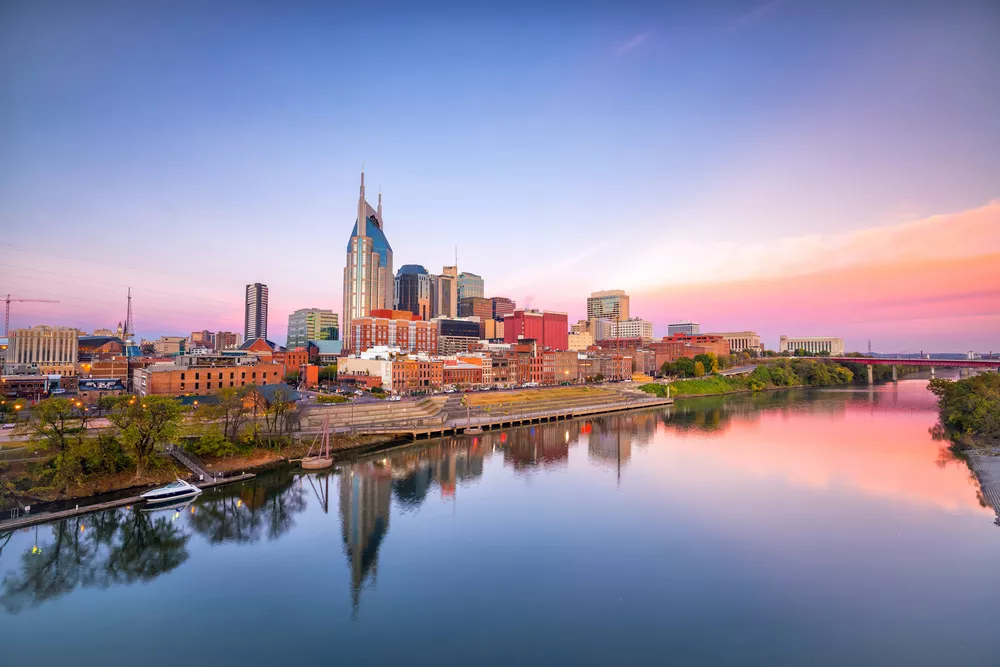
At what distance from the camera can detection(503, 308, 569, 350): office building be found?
564 feet

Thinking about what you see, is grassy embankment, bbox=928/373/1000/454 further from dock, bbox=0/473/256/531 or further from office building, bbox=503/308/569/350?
office building, bbox=503/308/569/350

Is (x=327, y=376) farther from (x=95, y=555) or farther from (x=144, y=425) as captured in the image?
(x=95, y=555)

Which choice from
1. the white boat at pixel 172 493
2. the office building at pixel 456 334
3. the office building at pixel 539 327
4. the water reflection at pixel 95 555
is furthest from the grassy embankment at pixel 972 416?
the office building at pixel 456 334

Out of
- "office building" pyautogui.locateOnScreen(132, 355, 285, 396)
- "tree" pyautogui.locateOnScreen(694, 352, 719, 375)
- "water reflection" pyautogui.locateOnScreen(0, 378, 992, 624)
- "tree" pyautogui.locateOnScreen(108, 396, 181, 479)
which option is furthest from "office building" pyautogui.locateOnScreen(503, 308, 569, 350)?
"tree" pyautogui.locateOnScreen(108, 396, 181, 479)

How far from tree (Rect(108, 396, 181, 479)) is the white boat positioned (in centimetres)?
289

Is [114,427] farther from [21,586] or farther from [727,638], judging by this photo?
[727,638]

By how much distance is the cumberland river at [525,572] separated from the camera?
61.1 feet

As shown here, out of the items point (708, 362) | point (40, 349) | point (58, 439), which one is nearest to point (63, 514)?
point (58, 439)

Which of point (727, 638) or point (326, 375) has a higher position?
point (326, 375)

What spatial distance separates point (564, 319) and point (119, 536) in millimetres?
161369

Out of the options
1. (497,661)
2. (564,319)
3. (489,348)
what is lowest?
(497,661)

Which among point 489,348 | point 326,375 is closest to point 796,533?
point 326,375

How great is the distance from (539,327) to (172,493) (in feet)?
481

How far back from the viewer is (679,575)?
24.0 m
